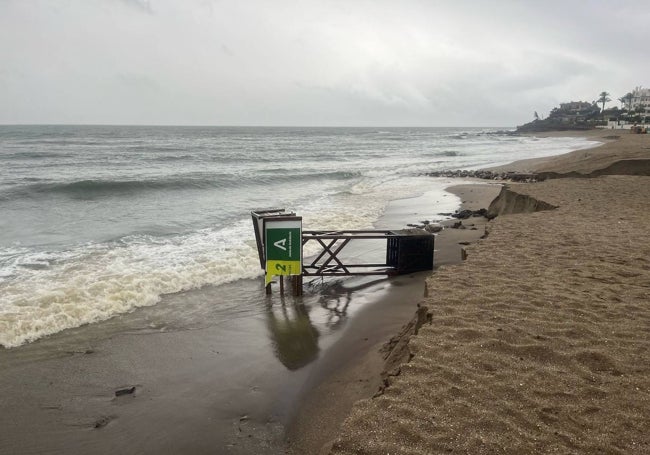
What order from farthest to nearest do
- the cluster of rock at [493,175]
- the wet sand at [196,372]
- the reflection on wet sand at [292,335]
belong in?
the cluster of rock at [493,175] → the reflection on wet sand at [292,335] → the wet sand at [196,372]

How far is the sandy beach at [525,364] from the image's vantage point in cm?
346

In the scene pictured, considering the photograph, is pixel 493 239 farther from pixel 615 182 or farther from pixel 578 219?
pixel 615 182

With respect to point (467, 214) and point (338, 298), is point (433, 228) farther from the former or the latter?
point (338, 298)

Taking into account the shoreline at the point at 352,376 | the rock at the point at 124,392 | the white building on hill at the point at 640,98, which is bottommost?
the rock at the point at 124,392

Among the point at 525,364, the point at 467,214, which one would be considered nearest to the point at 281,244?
the point at 525,364

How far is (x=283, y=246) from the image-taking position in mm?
8633

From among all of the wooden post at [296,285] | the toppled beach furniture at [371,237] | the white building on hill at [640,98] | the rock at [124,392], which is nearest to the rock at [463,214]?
the toppled beach furniture at [371,237]

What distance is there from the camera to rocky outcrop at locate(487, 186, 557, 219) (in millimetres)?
→ 13019

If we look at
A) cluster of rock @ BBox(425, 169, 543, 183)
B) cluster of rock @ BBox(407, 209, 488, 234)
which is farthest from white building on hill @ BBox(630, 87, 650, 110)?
cluster of rock @ BBox(407, 209, 488, 234)

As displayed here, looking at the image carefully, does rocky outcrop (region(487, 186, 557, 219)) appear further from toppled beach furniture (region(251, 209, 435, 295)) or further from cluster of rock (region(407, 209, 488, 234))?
toppled beach furniture (region(251, 209, 435, 295))

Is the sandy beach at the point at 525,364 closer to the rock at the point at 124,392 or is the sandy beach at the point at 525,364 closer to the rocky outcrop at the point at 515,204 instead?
the rock at the point at 124,392

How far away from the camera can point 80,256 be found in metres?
11.6

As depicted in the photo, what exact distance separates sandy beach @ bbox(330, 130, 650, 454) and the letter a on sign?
293 cm

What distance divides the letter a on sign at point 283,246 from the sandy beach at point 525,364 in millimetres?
2927
